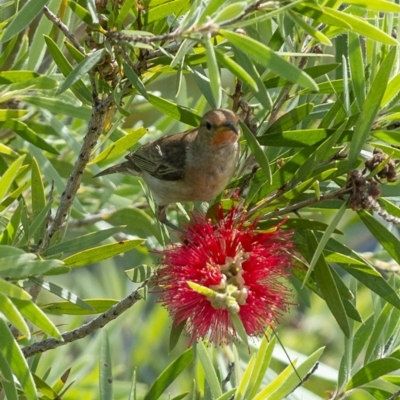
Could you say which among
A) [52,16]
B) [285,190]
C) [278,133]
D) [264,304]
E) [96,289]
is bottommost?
[96,289]

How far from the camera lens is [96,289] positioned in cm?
500

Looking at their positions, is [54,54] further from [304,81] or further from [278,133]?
[304,81]

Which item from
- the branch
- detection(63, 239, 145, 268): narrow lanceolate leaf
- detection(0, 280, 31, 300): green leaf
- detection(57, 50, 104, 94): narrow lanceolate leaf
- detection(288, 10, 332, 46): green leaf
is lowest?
the branch

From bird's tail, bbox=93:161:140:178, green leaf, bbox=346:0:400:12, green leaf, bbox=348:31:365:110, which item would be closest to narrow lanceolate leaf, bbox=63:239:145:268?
green leaf, bbox=348:31:365:110

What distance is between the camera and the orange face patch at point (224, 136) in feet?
10.1

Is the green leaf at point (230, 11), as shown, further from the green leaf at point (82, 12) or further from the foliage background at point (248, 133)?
the green leaf at point (82, 12)

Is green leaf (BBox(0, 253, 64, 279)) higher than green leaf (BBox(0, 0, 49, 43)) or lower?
lower

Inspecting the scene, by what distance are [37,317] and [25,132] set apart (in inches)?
43.4

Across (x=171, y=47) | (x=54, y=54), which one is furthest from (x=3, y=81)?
(x=171, y=47)

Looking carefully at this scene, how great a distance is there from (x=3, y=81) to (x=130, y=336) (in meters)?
2.58

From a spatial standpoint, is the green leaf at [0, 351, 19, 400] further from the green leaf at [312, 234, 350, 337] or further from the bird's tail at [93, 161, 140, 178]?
the bird's tail at [93, 161, 140, 178]

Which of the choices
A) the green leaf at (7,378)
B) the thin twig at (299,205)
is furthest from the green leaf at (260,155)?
the green leaf at (7,378)

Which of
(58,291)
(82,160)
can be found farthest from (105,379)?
(82,160)

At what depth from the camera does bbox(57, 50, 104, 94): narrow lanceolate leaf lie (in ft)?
6.57
